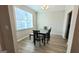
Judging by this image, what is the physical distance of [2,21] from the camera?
65.9 inches

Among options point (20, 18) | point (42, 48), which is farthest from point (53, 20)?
point (42, 48)

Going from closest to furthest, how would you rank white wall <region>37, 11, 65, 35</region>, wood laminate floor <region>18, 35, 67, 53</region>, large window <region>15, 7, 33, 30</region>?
1. wood laminate floor <region>18, 35, 67, 53</region>
2. large window <region>15, 7, 33, 30</region>
3. white wall <region>37, 11, 65, 35</region>

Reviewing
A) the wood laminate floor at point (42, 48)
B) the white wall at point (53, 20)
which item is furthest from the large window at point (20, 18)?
the white wall at point (53, 20)

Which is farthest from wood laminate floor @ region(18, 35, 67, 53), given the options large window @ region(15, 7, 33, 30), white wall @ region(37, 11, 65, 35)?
white wall @ region(37, 11, 65, 35)

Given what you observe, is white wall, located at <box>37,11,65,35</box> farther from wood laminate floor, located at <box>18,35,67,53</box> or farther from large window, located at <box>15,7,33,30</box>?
wood laminate floor, located at <box>18,35,67,53</box>

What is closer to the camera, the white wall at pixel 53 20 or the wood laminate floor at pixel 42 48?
the wood laminate floor at pixel 42 48

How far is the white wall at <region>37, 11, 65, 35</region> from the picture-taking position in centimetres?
599

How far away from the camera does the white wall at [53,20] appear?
599 cm

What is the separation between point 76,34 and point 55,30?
15.6 ft

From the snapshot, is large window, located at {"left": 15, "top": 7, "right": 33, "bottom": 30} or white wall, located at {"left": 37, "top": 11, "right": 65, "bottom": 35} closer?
large window, located at {"left": 15, "top": 7, "right": 33, "bottom": 30}

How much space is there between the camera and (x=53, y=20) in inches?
245

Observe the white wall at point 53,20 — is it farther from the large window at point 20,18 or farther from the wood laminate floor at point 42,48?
the wood laminate floor at point 42,48

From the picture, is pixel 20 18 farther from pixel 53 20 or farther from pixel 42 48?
pixel 53 20
